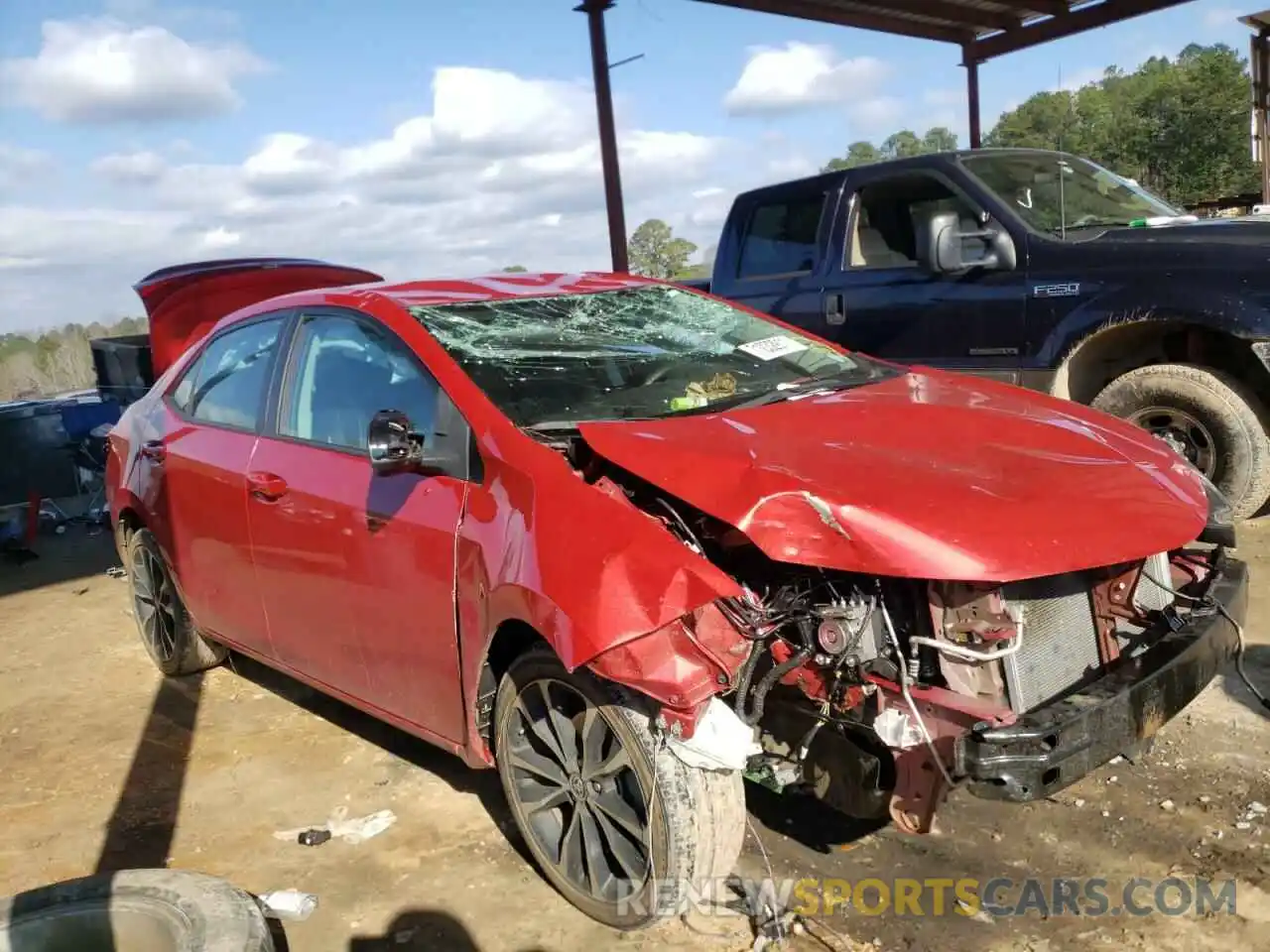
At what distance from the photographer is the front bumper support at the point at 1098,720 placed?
2.33 meters

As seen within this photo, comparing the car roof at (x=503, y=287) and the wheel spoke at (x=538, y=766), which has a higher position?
the car roof at (x=503, y=287)

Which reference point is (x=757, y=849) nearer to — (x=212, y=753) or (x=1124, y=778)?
(x=1124, y=778)

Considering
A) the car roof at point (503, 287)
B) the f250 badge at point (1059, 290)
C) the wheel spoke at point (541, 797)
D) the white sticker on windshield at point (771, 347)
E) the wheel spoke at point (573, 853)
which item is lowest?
the wheel spoke at point (573, 853)

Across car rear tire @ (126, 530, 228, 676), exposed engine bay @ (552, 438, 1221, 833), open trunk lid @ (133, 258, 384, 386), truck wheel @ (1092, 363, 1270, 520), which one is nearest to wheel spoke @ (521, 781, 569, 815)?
exposed engine bay @ (552, 438, 1221, 833)

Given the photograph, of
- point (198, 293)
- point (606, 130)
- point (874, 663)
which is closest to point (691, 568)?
point (874, 663)

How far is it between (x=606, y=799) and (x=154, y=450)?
2.86 m

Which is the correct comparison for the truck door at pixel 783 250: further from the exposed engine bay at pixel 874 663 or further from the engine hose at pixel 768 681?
the engine hose at pixel 768 681

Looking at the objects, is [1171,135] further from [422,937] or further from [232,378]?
[422,937]

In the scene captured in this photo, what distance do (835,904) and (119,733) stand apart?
3.22 m

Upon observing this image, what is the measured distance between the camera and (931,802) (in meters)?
2.39

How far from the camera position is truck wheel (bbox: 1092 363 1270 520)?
5184 millimetres

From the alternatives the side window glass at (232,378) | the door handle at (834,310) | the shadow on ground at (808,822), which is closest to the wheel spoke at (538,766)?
the shadow on ground at (808,822)

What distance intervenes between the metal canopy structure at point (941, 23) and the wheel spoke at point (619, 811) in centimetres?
1003

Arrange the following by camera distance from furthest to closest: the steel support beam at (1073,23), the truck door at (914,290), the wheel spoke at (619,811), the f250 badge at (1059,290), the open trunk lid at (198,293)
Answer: the steel support beam at (1073,23)
the open trunk lid at (198,293)
the truck door at (914,290)
the f250 badge at (1059,290)
the wheel spoke at (619,811)
